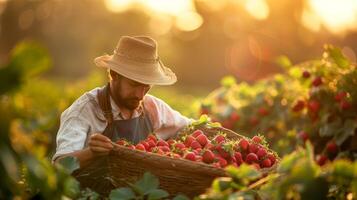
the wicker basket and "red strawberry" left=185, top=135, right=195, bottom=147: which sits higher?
"red strawberry" left=185, top=135, right=195, bottom=147

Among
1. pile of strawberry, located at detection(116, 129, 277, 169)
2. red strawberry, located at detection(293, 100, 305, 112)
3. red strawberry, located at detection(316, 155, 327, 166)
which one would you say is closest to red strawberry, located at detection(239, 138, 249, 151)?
pile of strawberry, located at detection(116, 129, 277, 169)

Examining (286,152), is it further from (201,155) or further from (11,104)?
(11,104)

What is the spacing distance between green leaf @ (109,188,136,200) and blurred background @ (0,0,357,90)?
148ft

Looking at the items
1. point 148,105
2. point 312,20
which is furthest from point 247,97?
point 312,20

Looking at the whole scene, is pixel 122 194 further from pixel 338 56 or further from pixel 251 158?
pixel 338 56

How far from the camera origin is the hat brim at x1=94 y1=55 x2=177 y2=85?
176 inches

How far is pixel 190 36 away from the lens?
60.7 meters

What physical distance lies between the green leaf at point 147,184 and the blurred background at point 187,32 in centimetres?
4498

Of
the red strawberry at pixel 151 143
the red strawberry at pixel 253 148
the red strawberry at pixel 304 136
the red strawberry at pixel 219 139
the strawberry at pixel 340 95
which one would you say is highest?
the strawberry at pixel 340 95

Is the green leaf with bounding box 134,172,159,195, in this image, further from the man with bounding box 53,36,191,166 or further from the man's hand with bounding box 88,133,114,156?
the man with bounding box 53,36,191,166

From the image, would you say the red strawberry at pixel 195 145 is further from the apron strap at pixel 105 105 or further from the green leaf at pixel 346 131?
the green leaf at pixel 346 131

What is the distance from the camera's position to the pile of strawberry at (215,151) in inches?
154

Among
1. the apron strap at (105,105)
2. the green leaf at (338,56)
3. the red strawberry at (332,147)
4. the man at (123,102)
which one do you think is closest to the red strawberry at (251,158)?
the man at (123,102)

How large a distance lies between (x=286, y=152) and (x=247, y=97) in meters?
1.45
